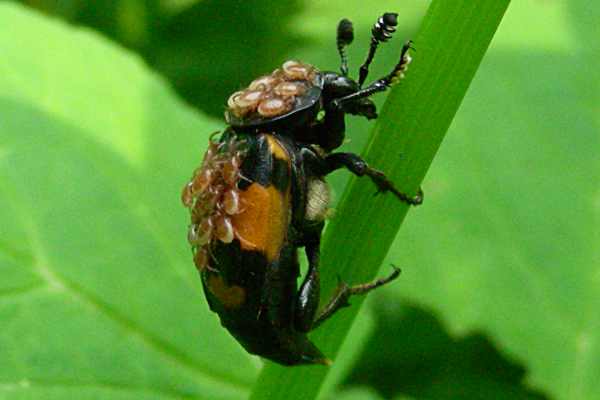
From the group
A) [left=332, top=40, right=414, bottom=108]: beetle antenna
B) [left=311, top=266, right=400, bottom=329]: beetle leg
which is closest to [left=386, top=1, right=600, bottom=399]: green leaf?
[left=332, top=40, right=414, bottom=108]: beetle antenna

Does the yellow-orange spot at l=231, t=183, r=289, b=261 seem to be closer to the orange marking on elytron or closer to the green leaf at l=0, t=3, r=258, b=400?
the orange marking on elytron

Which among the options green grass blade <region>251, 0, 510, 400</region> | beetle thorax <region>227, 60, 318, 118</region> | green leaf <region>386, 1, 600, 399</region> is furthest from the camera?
green leaf <region>386, 1, 600, 399</region>

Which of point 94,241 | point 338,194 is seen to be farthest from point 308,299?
point 338,194

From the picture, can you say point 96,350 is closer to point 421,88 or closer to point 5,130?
point 5,130

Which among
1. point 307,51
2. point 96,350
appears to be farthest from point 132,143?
point 307,51

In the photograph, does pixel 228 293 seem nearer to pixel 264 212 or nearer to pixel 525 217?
pixel 264 212

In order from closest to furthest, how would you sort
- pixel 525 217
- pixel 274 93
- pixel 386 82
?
pixel 386 82
pixel 274 93
pixel 525 217

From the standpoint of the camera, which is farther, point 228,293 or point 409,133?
point 228,293
